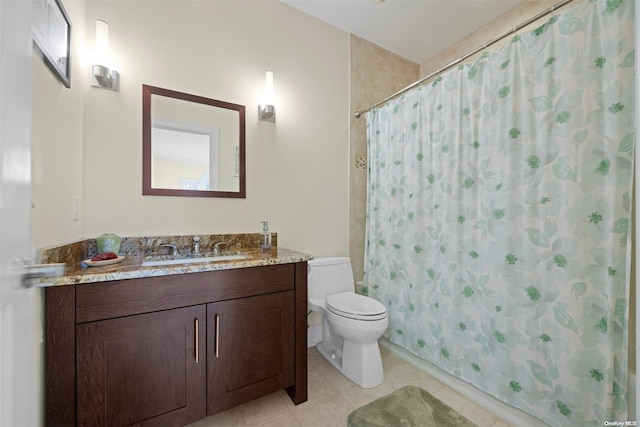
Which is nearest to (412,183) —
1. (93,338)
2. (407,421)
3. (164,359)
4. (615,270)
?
(615,270)

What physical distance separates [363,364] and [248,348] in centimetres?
76

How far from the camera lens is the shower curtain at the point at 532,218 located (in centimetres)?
112

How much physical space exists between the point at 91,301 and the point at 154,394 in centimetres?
49

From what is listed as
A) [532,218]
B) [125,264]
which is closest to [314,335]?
[125,264]

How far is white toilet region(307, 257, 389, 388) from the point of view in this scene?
1677mm

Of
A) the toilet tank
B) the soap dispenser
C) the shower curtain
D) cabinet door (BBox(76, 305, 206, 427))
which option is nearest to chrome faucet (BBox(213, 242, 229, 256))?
the soap dispenser

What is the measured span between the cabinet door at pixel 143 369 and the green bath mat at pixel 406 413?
832 millimetres

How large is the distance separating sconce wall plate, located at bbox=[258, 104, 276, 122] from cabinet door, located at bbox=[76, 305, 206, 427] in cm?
136

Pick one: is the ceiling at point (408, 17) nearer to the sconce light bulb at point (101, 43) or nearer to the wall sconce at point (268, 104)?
the wall sconce at point (268, 104)

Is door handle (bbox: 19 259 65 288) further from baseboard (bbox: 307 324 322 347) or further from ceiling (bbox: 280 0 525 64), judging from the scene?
ceiling (bbox: 280 0 525 64)

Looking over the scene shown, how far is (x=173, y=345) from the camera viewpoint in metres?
1.21

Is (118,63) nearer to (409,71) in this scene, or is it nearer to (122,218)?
(122,218)

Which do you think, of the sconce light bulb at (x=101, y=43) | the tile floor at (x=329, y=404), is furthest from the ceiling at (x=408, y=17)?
the tile floor at (x=329, y=404)

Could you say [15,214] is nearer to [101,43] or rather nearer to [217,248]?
[217,248]
